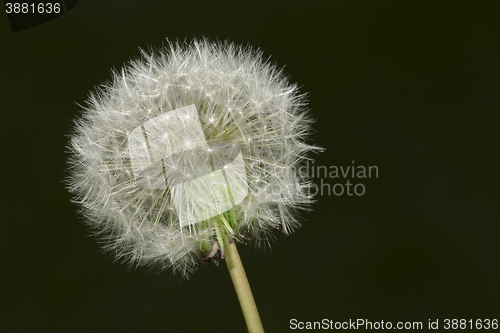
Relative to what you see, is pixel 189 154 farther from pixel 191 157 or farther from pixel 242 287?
pixel 242 287

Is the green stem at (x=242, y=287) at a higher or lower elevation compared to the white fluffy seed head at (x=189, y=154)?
lower

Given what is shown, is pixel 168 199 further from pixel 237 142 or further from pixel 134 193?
pixel 237 142

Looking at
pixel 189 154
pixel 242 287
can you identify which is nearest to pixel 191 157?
pixel 189 154

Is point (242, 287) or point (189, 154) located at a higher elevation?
point (189, 154)

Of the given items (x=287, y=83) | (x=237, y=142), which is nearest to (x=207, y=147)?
(x=237, y=142)

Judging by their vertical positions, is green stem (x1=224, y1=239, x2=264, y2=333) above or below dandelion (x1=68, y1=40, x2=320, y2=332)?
below
